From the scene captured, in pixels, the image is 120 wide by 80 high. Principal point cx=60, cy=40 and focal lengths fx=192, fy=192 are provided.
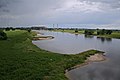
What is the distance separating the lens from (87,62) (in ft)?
122

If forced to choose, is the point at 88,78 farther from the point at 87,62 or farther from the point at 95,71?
the point at 87,62

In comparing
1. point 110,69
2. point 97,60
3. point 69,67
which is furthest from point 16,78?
point 97,60

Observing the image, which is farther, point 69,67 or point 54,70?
point 69,67

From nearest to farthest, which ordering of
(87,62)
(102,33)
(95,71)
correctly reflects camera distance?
1. (95,71)
2. (87,62)
3. (102,33)

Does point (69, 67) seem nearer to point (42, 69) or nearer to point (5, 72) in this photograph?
point (42, 69)

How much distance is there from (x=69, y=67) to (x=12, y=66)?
946 cm

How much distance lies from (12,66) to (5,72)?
3.16 meters

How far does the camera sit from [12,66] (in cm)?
2800

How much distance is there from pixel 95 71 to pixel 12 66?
42.1ft

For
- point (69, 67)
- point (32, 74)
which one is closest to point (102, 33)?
point (69, 67)

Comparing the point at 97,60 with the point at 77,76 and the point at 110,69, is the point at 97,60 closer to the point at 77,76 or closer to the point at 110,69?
the point at 110,69

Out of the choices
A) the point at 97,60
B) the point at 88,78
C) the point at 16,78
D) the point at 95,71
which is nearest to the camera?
the point at 16,78

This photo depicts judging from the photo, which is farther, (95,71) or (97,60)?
(97,60)

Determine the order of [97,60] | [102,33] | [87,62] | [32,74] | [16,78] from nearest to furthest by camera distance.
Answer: [16,78]
[32,74]
[87,62]
[97,60]
[102,33]
